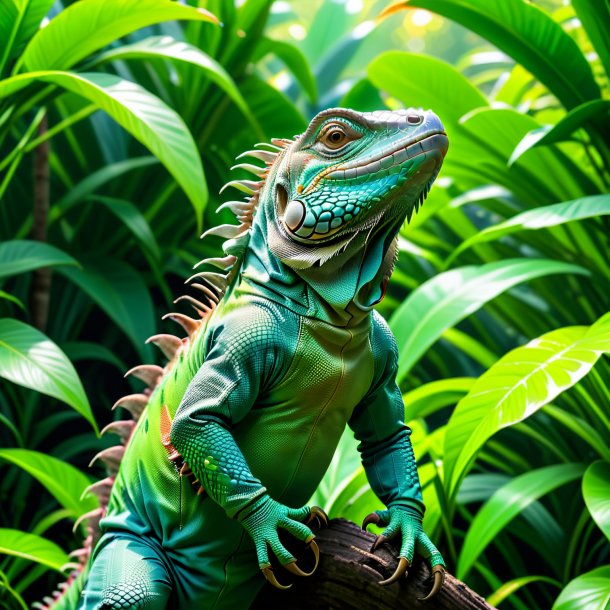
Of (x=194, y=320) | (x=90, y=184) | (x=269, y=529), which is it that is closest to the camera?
(x=269, y=529)

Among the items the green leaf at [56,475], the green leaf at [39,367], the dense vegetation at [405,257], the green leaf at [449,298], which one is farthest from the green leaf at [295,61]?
the green leaf at [56,475]

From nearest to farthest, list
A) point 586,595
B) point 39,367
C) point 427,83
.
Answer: point 586,595 < point 39,367 < point 427,83

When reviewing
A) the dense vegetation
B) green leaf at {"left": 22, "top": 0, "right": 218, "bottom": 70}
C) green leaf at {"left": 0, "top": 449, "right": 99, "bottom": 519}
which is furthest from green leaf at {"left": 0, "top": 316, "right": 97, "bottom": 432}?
green leaf at {"left": 22, "top": 0, "right": 218, "bottom": 70}

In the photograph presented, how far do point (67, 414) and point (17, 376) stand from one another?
3.31ft

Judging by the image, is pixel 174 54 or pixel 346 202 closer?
pixel 346 202

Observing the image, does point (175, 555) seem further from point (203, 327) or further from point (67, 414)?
point (67, 414)

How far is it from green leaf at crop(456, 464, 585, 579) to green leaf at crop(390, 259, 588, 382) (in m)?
0.47

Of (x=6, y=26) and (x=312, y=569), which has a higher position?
(x=6, y=26)

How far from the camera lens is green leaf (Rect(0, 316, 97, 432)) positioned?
83.8 inches

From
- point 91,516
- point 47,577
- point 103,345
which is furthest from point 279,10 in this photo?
point 91,516

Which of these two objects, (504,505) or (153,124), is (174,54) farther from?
(504,505)

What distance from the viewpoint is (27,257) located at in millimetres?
2738

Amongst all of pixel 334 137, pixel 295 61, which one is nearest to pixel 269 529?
pixel 334 137

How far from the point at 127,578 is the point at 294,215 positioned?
665 millimetres
